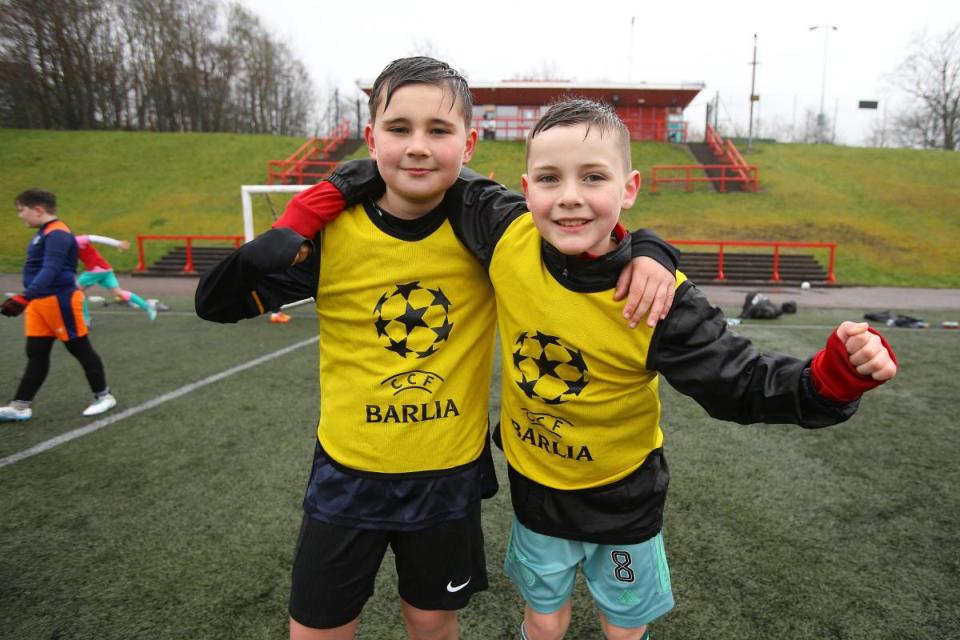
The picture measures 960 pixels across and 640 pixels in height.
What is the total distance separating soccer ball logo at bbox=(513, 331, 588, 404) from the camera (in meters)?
1.56

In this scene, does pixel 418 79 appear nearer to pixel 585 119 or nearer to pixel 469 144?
pixel 469 144

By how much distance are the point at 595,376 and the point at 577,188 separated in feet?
1.58

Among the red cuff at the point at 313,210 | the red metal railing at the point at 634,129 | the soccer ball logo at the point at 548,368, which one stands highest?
the red metal railing at the point at 634,129

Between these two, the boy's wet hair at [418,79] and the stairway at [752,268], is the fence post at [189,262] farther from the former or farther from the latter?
the boy's wet hair at [418,79]

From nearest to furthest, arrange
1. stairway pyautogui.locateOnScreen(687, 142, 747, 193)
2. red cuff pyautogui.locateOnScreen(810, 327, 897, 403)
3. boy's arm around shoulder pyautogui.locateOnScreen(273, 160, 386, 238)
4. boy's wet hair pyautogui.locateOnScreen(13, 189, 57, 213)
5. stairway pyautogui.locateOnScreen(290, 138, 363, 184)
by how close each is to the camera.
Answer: red cuff pyautogui.locateOnScreen(810, 327, 897, 403), boy's arm around shoulder pyautogui.locateOnScreen(273, 160, 386, 238), boy's wet hair pyautogui.locateOnScreen(13, 189, 57, 213), stairway pyautogui.locateOnScreen(290, 138, 363, 184), stairway pyautogui.locateOnScreen(687, 142, 747, 193)

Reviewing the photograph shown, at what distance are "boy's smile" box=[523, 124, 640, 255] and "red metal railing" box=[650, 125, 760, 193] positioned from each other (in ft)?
70.0

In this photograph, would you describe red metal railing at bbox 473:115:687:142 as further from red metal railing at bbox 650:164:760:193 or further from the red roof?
red metal railing at bbox 650:164:760:193

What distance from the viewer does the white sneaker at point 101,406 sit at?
466 centimetres

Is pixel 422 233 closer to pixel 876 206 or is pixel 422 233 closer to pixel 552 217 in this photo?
pixel 552 217

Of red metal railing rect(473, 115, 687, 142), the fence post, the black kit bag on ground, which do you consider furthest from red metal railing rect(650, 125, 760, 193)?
the fence post

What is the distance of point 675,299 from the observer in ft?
4.69

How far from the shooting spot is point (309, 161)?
2569 cm

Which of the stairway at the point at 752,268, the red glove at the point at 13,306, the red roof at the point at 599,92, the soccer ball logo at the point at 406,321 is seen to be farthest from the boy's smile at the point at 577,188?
the red roof at the point at 599,92

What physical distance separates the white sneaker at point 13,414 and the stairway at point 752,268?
1345 centimetres
